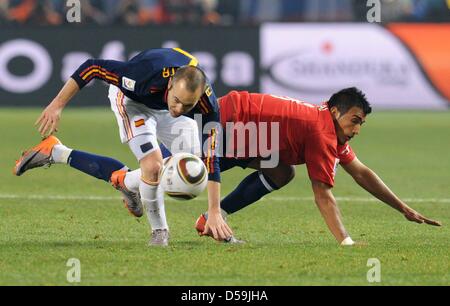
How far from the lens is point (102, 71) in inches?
331

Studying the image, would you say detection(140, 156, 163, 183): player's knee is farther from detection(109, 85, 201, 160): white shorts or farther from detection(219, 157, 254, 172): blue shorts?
detection(219, 157, 254, 172): blue shorts

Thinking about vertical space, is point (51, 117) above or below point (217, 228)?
above

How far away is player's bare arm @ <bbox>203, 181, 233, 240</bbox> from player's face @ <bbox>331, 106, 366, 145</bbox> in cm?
112

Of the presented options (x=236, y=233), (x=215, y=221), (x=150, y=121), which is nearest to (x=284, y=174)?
(x=236, y=233)

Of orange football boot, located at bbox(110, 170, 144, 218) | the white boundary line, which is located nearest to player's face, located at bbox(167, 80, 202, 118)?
orange football boot, located at bbox(110, 170, 144, 218)

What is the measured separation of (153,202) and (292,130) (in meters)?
1.16

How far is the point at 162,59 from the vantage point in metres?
8.34

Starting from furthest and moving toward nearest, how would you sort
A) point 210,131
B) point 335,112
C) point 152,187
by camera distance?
1. point 335,112
2. point 152,187
3. point 210,131

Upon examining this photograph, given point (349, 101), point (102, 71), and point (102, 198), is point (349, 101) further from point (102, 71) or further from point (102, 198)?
point (102, 198)

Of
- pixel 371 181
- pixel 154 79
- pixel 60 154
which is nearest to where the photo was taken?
pixel 154 79

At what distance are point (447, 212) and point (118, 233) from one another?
3.25 meters

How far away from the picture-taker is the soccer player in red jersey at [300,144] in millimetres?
8406

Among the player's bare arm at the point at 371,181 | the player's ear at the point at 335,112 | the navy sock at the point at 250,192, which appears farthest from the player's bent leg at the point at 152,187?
the player's bare arm at the point at 371,181

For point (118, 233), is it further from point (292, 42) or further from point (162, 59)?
point (292, 42)
